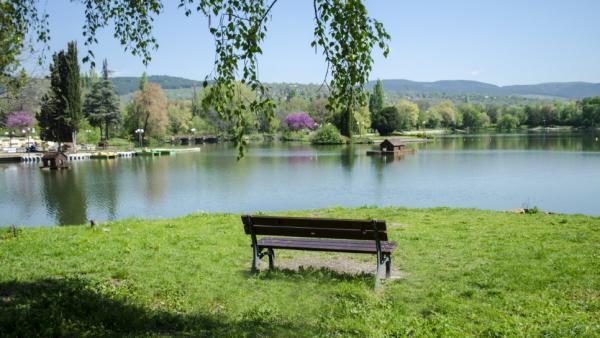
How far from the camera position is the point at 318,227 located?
7594mm

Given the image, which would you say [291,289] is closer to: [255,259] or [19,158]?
[255,259]

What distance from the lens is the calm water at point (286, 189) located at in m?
25.5

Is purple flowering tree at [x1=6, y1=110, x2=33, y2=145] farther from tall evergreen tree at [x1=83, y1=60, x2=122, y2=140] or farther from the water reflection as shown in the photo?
the water reflection

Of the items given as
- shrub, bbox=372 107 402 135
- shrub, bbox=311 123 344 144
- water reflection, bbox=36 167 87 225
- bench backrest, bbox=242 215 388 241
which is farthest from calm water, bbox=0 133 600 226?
shrub, bbox=372 107 402 135

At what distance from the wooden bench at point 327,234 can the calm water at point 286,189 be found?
16.6 meters

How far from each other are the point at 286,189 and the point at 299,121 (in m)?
89.3

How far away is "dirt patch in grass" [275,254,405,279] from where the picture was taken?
8.14 metres

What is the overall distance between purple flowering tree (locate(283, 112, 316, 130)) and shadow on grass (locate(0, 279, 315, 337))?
379 ft

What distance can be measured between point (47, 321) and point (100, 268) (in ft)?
9.83

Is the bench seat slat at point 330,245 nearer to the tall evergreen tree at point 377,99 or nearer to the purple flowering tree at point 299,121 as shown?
the purple flowering tree at point 299,121

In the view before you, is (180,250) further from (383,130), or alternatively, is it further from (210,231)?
(383,130)

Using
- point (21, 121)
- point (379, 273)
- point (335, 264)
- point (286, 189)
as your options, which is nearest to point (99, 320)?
point (379, 273)

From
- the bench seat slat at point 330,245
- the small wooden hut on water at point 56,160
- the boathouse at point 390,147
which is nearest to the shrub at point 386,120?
the boathouse at point 390,147

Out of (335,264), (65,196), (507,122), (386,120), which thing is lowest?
(65,196)
